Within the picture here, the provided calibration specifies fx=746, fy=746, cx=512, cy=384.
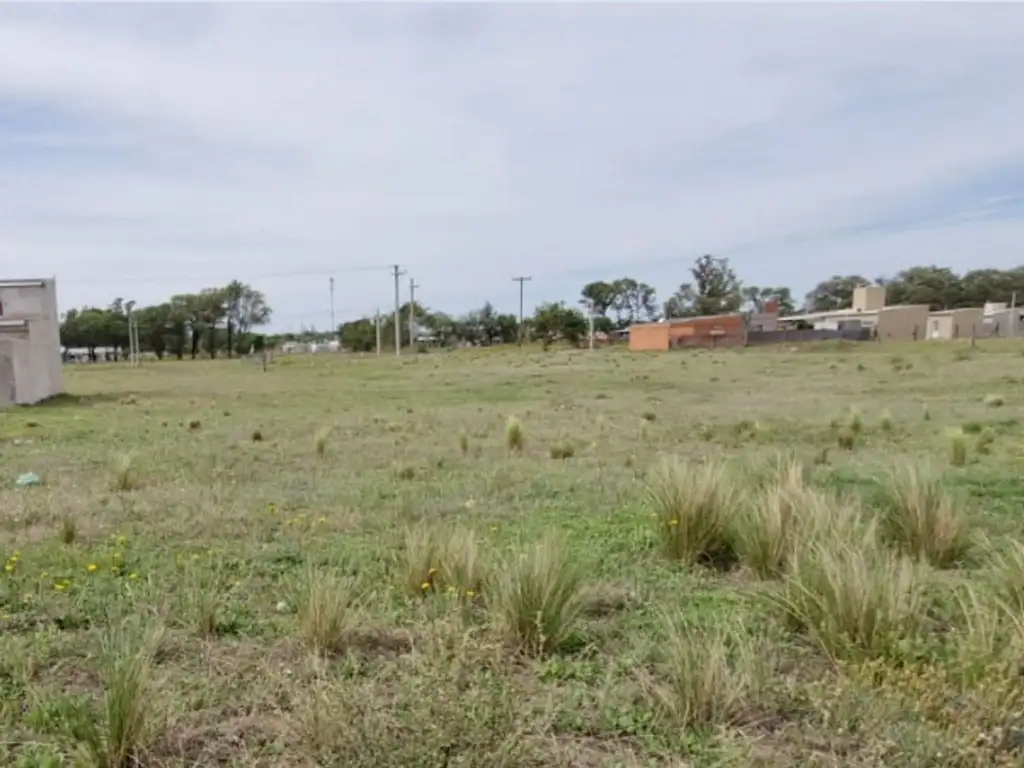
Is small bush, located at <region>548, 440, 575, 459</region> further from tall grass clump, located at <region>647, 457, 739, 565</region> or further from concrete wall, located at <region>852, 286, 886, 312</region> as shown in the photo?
concrete wall, located at <region>852, 286, 886, 312</region>

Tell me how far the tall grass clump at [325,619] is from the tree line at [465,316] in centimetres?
7823

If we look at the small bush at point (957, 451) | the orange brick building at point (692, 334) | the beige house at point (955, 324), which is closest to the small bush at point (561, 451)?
the small bush at point (957, 451)

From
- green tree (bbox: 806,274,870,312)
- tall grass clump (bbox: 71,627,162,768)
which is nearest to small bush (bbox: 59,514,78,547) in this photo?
tall grass clump (bbox: 71,627,162,768)

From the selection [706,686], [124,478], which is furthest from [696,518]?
[124,478]

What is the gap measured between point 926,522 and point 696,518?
1662mm

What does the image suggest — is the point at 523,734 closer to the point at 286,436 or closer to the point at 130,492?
the point at 130,492

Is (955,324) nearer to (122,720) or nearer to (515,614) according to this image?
(515,614)

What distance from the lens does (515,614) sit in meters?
3.77

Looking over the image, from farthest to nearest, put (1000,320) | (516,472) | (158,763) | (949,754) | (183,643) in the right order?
(1000,320)
(516,472)
(183,643)
(158,763)
(949,754)

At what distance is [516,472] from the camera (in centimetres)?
938

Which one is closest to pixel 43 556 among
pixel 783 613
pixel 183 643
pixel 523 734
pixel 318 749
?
pixel 183 643

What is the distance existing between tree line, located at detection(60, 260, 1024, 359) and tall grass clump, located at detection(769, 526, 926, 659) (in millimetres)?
78147

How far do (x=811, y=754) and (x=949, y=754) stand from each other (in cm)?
44

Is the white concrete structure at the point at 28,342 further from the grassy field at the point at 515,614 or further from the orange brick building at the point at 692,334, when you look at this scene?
the orange brick building at the point at 692,334
